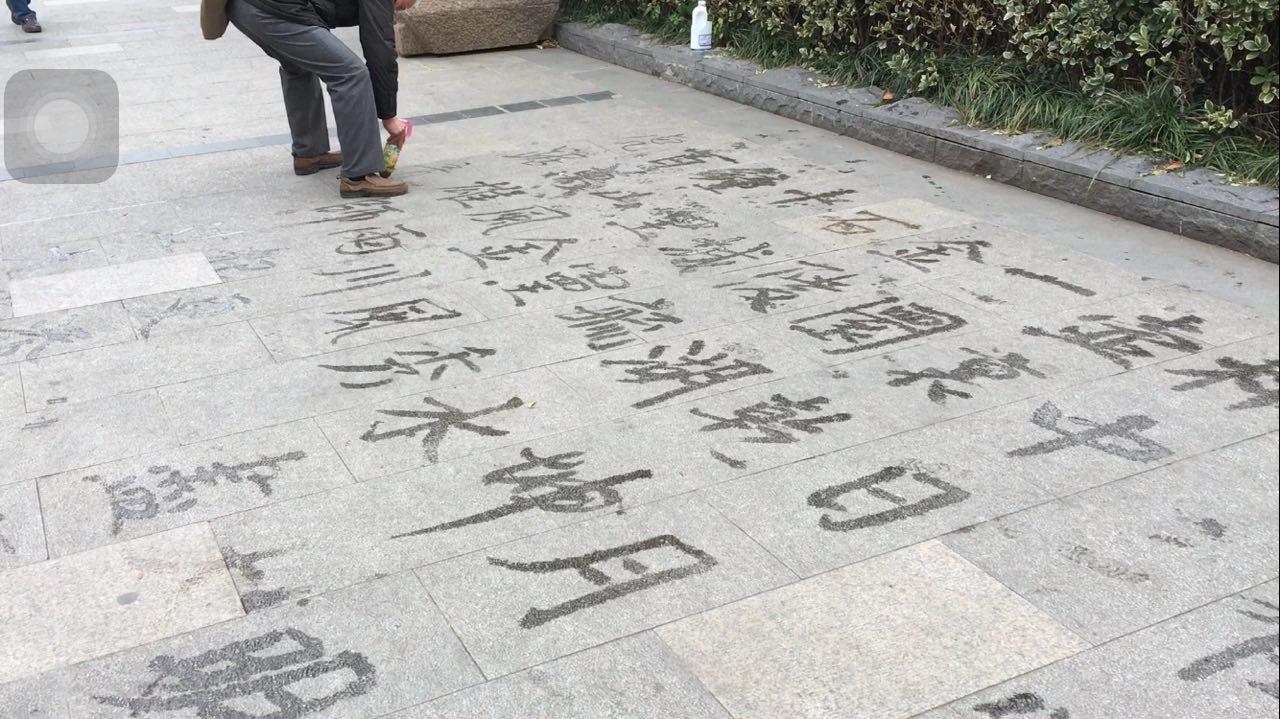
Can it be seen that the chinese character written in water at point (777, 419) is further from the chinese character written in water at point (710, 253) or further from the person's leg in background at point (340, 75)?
the person's leg in background at point (340, 75)

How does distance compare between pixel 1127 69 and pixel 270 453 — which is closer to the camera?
pixel 270 453

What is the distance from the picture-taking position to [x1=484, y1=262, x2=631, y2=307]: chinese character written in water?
445 cm

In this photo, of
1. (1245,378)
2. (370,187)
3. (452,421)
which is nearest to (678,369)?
(452,421)

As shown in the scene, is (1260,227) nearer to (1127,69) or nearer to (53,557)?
(1127,69)

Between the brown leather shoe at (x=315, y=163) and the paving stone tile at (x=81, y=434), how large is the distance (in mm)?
2718

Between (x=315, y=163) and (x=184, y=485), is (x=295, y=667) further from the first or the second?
(x=315, y=163)

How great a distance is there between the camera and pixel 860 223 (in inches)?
203

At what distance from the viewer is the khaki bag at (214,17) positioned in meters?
5.47

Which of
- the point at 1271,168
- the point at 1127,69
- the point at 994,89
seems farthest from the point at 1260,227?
the point at 994,89

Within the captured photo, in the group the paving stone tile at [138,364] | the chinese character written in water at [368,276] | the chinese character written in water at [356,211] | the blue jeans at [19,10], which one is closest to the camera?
the paving stone tile at [138,364]

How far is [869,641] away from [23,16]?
1092 centimetres

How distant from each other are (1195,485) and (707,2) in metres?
6.15

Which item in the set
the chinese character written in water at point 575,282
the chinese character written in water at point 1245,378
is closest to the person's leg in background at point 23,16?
the chinese character written in water at point 575,282

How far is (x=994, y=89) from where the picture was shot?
6.07 m
